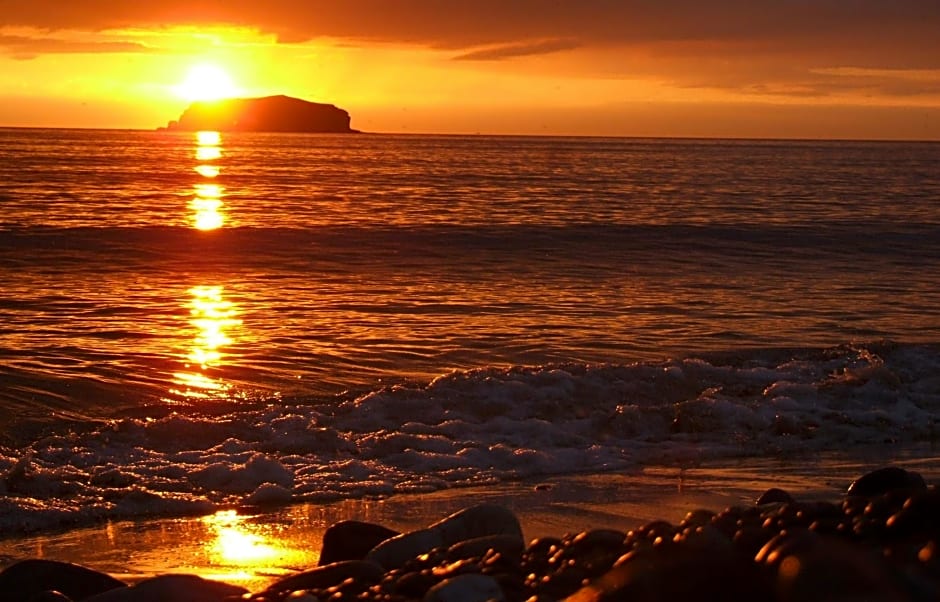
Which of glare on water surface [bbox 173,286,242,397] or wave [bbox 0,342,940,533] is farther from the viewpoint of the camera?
glare on water surface [bbox 173,286,242,397]

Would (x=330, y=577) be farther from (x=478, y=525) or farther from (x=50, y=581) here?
(x=50, y=581)

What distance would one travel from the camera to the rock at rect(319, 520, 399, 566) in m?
5.69

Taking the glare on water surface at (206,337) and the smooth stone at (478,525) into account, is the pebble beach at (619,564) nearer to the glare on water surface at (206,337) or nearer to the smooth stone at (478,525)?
the smooth stone at (478,525)

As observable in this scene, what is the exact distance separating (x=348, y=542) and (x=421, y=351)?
6.59 m

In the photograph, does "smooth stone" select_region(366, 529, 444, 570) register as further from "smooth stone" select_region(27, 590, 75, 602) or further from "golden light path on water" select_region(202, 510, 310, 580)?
"smooth stone" select_region(27, 590, 75, 602)

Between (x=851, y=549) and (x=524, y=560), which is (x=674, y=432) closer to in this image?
(x=524, y=560)

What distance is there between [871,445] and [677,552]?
17.9 ft

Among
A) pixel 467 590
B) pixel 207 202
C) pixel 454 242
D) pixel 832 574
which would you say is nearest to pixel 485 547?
pixel 467 590

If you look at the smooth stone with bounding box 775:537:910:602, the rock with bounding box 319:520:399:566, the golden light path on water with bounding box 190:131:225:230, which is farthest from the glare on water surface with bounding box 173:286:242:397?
the golden light path on water with bounding box 190:131:225:230

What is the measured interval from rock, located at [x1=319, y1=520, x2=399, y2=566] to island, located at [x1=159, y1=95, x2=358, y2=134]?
583 ft

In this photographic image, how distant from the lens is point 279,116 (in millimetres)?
178625

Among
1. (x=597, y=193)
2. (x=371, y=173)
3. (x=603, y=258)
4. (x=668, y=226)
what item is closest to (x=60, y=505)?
(x=603, y=258)

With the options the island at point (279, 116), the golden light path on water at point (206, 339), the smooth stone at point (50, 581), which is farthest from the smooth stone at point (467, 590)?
the island at point (279, 116)

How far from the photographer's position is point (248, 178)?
159ft
